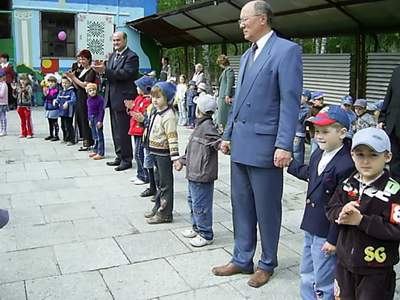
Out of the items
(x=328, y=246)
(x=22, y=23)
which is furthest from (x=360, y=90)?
(x=22, y=23)

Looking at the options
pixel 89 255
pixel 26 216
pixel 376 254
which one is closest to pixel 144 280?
pixel 89 255

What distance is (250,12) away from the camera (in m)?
3.13

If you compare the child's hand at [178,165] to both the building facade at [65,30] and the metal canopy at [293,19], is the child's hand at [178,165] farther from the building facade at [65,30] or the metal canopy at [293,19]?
the building facade at [65,30]

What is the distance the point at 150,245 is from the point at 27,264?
984mm

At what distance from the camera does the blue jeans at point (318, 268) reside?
2.65 metres

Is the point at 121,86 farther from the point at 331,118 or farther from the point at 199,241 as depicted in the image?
the point at 331,118

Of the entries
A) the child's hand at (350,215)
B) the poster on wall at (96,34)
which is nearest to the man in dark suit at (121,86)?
the child's hand at (350,215)

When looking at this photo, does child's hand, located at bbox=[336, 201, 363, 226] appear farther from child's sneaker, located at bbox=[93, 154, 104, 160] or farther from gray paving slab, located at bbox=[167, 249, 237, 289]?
child's sneaker, located at bbox=[93, 154, 104, 160]

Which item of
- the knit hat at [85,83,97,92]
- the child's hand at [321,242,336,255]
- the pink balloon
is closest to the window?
the pink balloon

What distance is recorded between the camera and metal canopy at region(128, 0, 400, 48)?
7.68 metres

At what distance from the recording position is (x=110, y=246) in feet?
13.3

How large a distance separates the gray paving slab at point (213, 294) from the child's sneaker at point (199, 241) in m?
0.76

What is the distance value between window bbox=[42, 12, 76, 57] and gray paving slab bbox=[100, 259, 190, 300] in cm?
1501

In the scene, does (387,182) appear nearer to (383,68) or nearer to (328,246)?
(328,246)
